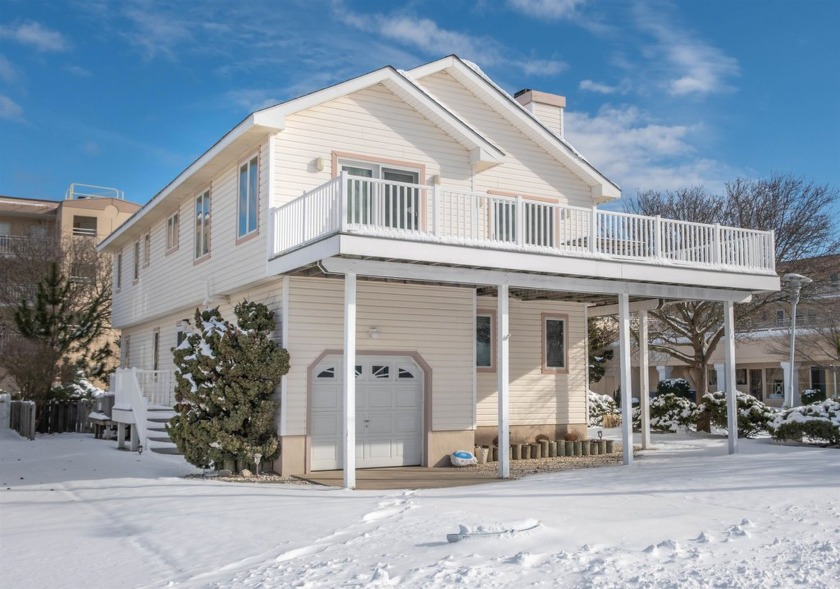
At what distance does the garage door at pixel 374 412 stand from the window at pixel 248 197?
3.26 meters

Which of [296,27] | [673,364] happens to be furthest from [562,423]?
[673,364]

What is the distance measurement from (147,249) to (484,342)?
11573 mm

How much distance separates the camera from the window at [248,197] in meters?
16.8

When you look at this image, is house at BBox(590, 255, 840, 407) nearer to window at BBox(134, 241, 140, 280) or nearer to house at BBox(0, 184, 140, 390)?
window at BBox(134, 241, 140, 280)

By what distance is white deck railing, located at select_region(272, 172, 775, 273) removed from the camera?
13.9 metres

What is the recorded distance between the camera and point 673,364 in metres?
48.9

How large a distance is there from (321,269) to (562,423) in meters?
8.59

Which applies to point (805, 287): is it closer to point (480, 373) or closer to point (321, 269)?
point (480, 373)

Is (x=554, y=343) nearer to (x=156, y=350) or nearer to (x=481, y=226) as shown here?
(x=481, y=226)

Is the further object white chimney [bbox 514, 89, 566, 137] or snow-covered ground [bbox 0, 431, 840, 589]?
white chimney [bbox 514, 89, 566, 137]

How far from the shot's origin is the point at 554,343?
66.9 feet

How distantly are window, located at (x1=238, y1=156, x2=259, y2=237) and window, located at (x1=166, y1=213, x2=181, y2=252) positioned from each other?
4.93 meters

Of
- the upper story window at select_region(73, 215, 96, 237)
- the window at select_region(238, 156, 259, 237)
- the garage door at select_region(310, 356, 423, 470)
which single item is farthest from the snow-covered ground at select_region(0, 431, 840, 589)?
the upper story window at select_region(73, 215, 96, 237)

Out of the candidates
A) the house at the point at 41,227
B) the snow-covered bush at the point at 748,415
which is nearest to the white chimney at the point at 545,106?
the snow-covered bush at the point at 748,415
